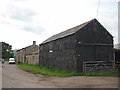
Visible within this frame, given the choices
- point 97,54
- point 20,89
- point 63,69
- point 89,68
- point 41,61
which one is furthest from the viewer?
point 41,61

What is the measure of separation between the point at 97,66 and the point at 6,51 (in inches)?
3101

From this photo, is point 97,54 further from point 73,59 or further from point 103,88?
point 103,88

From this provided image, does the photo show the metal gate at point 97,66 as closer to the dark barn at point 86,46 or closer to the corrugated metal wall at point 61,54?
the dark barn at point 86,46

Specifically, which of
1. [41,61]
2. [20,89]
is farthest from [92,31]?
[41,61]

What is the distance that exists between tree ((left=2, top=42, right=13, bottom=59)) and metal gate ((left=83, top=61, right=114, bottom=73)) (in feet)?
246

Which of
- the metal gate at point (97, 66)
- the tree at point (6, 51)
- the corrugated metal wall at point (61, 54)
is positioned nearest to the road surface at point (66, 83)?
the metal gate at point (97, 66)

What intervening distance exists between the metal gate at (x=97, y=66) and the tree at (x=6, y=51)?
75061 millimetres

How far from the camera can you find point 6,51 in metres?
89.8

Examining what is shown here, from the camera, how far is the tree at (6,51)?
286 feet

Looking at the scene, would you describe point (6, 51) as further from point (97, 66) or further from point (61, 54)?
point (97, 66)

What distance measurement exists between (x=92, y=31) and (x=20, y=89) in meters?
12.7

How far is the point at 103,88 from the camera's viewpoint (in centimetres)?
1059

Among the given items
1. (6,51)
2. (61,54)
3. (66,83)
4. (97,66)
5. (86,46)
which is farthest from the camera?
(6,51)

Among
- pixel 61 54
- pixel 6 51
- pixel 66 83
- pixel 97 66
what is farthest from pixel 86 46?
pixel 6 51
